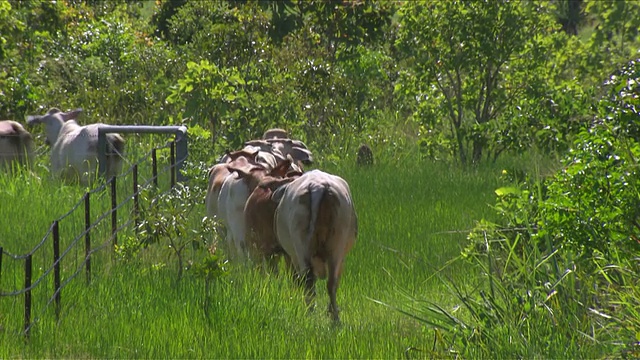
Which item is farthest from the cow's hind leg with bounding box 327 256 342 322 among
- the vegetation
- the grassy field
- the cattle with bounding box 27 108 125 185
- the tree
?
the tree

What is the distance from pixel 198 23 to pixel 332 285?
13.0m

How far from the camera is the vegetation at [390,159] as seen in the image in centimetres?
785

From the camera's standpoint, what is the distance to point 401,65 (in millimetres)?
28188

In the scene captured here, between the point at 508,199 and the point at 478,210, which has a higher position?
the point at 508,199

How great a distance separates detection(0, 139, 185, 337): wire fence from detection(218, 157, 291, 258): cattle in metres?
0.60

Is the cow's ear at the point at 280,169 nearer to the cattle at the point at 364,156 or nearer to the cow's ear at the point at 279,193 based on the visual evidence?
the cow's ear at the point at 279,193

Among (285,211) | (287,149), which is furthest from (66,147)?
(285,211)

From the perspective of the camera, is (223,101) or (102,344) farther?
(223,101)

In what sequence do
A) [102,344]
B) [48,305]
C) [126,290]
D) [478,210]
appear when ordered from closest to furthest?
1. [102,344]
2. [48,305]
3. [126,290]
4. [478,210]

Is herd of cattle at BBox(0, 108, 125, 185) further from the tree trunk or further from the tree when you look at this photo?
the tree trunk

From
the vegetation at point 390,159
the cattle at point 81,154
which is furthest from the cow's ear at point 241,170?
the cattle at point 81,154

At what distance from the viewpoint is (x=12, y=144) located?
17188 millimetres

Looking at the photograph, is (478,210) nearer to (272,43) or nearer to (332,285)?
(332,285)

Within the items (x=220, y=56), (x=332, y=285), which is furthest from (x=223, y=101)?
(x=332, y=285)
